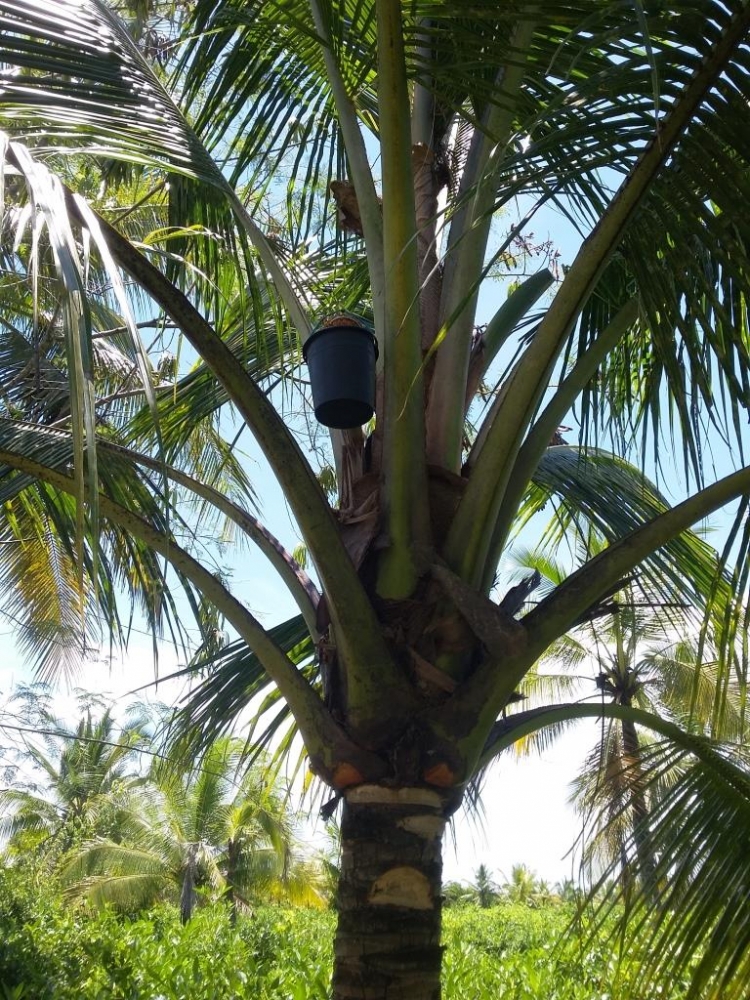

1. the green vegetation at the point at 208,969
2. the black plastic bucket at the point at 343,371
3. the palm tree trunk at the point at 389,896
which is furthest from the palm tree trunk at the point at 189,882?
the black plastic bucket at the point at 343,371

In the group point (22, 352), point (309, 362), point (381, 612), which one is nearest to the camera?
point (381, 612)

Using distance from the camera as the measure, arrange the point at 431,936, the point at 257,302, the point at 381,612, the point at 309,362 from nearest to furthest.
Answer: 1. the point at 431,936
2. the point at 381,612
3. the point at 309,362
4. the point at 257,302

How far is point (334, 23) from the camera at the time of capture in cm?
247

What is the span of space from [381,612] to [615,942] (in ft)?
3.70

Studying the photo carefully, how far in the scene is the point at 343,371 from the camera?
90.3 inches

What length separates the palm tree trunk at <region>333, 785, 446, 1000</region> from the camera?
1.94m

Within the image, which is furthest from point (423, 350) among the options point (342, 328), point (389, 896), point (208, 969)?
point (208, 969)

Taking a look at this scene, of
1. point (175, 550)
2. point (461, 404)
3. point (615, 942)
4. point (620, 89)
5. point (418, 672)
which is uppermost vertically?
point (620, 89)

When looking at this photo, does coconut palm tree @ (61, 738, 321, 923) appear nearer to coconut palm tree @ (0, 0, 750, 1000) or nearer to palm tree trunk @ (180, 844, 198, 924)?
palm tree trunk @ (180, 844, 198, 924)

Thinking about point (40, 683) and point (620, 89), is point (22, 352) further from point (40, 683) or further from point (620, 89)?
point (40, 683)

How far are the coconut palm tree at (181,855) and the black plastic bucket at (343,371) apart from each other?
18.9 m

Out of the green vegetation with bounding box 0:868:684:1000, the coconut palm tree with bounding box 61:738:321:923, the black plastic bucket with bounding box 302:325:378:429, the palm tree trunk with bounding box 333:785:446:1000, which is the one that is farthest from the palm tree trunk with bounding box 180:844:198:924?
the black plastic bucket with bounding box 302:325:378:429

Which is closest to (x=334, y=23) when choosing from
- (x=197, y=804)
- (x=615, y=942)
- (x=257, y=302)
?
(x=257, y=302)

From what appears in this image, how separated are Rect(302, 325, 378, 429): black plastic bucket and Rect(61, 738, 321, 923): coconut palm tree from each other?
62.1 feet
